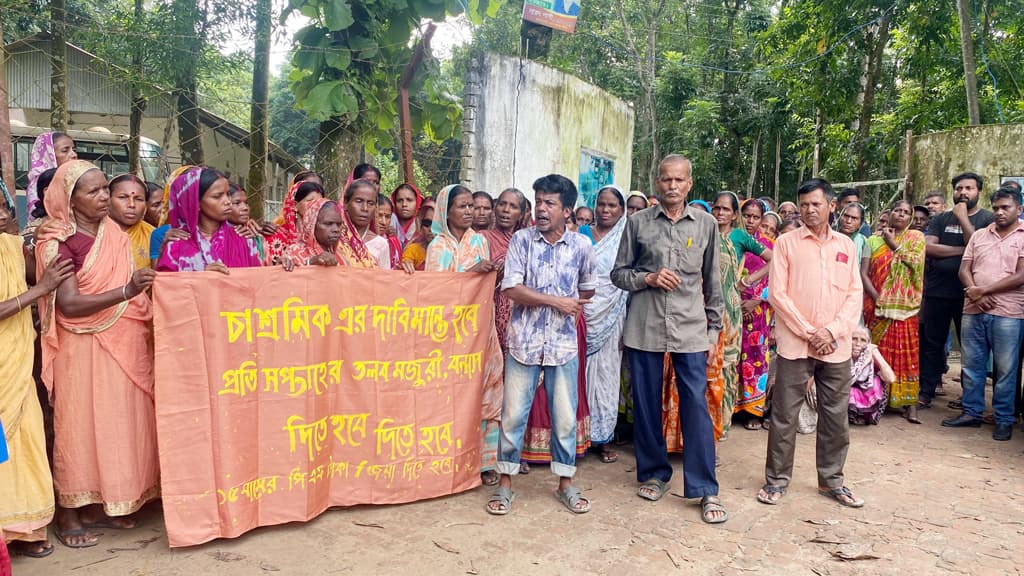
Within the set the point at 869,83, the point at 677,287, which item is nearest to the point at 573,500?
the point at 677,287

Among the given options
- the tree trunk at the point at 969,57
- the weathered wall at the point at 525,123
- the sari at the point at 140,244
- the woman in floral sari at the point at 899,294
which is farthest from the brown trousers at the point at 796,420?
the tree trunk at the point at 969,57

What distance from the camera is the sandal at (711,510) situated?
366 cm

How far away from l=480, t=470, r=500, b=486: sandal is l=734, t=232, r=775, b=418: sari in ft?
7.61

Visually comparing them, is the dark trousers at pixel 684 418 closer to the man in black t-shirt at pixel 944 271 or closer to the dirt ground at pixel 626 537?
the dirt ground at pixel 626 537

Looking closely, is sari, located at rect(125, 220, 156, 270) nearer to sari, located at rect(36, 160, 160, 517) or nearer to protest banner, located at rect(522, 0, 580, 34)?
sari, located at rect(36, 160, 160, 517)

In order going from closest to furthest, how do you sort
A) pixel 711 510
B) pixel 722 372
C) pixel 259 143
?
pixel 711 510 < pixel 722 372 < pixel 259 143

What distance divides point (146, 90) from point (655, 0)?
1499cm

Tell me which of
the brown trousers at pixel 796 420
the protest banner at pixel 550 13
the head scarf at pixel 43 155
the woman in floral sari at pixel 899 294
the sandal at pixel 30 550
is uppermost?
the protest banner at pixel 550 13

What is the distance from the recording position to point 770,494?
3998 mm

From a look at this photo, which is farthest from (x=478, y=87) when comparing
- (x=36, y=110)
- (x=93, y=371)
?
(x=36, y=110)

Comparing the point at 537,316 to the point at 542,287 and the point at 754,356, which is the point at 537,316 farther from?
the point at 754,356

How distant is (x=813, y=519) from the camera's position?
375 centimetres

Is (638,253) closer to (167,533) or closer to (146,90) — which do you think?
(167,533)

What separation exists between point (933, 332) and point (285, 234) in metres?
5.61
